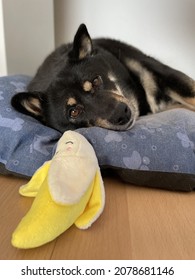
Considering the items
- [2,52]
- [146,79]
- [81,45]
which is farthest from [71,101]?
[2,52]

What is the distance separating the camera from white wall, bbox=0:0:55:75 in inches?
79.2

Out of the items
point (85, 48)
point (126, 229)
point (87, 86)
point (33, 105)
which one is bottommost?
point (126, 229)

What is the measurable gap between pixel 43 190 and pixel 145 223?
0.30m

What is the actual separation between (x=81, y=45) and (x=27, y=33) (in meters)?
0.86

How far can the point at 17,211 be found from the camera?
3.40 feet

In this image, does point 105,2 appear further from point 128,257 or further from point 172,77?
point 128,257

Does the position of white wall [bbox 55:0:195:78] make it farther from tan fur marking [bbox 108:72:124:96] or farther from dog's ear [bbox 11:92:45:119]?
dog's ear [bbox 11:92:45:119]

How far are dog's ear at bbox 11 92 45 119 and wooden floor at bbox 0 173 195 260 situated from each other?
1.21ft

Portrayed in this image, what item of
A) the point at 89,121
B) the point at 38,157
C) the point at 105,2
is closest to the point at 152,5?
the point at 105,2

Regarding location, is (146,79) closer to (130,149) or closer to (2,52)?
(130,149)

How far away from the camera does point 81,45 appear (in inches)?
57.3

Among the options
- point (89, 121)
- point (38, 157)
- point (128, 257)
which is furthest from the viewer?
point (89, 121)

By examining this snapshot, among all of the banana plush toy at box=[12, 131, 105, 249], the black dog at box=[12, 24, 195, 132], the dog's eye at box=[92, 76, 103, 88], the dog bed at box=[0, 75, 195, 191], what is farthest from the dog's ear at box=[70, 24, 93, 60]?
the banana plush toy at box=[12, 131, 105, 249]

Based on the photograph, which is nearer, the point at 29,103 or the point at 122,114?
the point at 122,114
